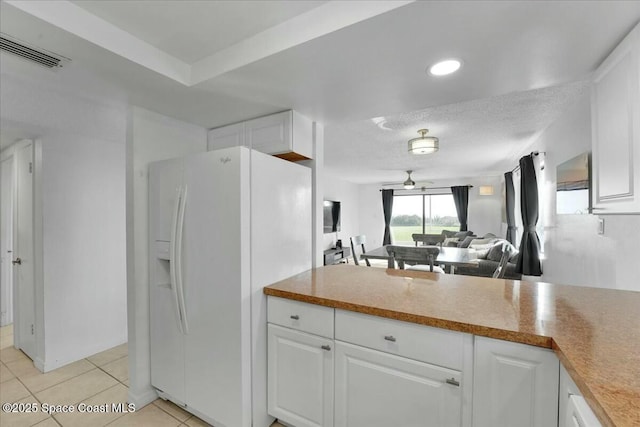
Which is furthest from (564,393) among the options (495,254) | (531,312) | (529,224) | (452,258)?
(495,254)

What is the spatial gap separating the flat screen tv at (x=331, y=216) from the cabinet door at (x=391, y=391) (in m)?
5.48

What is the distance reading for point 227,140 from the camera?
7.80 feet

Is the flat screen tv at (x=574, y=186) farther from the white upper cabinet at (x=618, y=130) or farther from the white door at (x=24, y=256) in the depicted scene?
the white door at (x=24, y=256)

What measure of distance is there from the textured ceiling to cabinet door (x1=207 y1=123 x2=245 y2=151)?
1312 millimetres

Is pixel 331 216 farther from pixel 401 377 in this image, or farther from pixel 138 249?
pixel 401 377

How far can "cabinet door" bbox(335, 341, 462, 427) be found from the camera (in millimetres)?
1166

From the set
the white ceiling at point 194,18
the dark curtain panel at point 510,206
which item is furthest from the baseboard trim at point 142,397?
the dark curtain panel at point 510,206

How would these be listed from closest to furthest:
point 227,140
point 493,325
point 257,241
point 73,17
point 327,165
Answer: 1. point 493,325
2. point 73,17
3. point 257,241
4. point 227,140
5. point 327,165

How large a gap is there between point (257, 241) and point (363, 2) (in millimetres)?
1280

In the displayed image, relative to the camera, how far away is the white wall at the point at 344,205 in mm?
7172

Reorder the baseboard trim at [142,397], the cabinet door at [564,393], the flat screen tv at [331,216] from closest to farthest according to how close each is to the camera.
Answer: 1. the cabinet door at [564,393]
2. the baseboard trim at [142,397]
3. the flat screen tv at [331,216]

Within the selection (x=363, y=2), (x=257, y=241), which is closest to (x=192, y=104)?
(x=257, y=241)

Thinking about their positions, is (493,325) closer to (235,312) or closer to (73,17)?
(235,312)

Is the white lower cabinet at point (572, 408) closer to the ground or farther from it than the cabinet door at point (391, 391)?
farther from it
